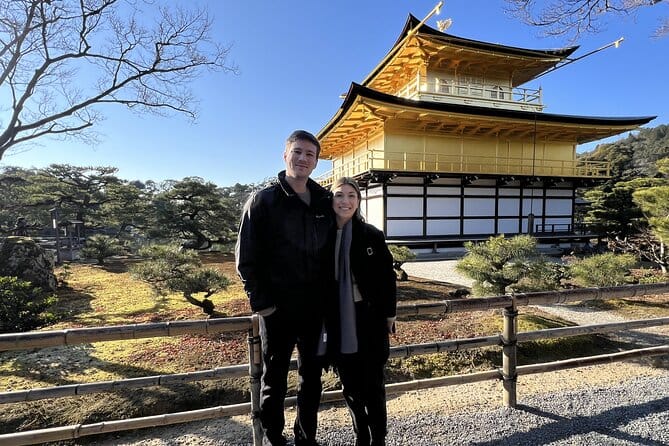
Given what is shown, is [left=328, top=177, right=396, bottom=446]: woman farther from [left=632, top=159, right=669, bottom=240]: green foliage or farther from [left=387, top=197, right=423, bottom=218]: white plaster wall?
[left=387, top=197, right=423, bottom=218]: white plaster wall

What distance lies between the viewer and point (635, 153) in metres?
42.2

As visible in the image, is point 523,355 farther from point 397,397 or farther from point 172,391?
point 172,391

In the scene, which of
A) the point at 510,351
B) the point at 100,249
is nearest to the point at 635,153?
the point at 510,351

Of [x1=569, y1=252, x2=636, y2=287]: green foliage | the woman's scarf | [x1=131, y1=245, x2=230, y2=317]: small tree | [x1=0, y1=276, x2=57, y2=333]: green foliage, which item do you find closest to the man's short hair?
the woman's scarf

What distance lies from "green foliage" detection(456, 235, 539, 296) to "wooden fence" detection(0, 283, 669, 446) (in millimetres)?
2432

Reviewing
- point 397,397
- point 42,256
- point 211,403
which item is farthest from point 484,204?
point 42,256

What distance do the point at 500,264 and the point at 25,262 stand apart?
420 inches

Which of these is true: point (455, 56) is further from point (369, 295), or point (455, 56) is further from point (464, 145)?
point (369, 295)

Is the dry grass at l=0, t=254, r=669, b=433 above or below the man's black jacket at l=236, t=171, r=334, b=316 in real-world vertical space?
below

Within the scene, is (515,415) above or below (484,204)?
below

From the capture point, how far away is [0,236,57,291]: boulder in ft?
23.9

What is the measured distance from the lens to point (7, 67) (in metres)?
7.33

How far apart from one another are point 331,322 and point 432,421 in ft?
4.69

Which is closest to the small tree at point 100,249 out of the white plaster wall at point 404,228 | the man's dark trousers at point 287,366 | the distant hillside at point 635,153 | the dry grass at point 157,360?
the dry grass at point 157,360
